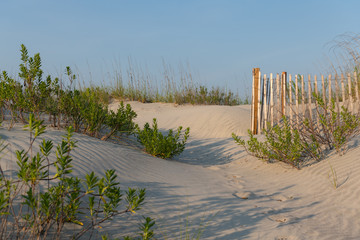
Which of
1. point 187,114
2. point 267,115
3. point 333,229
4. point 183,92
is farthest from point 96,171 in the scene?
point 183,92

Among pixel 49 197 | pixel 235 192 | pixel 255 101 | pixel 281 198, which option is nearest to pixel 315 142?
pixel 281 198

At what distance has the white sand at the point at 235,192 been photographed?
140 inches

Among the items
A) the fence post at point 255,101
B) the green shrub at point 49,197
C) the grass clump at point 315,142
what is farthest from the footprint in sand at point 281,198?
the fence post at point 255,101

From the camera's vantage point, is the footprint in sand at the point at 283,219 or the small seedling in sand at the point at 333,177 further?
the small seedling in sand at the point at 333,177

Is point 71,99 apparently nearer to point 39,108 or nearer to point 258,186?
point 39,108

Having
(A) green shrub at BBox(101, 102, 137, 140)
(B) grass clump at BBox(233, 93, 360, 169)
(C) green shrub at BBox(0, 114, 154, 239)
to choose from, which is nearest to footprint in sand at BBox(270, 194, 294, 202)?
(B) grass clump at BBox(233, 93, 360, 169)

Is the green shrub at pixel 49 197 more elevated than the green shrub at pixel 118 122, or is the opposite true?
the green shrub at pixel 118 122

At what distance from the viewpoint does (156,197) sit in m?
4.16

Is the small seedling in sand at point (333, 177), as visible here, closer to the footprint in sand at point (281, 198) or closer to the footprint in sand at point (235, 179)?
the footprint in sand at point (281, 198)

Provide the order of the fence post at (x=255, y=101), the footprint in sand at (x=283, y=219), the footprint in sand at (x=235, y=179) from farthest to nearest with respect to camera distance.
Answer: the fence post at (x=255, y=101)
the footprint in sand at (x=235, y=179)
the footprint in sand at (x=283, y=219)

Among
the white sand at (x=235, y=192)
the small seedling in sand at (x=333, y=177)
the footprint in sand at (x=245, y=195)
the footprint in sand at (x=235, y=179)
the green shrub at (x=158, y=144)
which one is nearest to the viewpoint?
the white sand at (x=235, y=192)

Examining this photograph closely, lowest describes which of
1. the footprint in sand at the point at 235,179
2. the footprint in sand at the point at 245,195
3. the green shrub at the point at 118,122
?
the footprint in sand at the point at 245,195

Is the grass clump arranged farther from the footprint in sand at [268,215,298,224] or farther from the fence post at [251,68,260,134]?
the fence post at [251,68,260,134]

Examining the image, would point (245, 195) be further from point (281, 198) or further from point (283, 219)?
point (283, 219)
